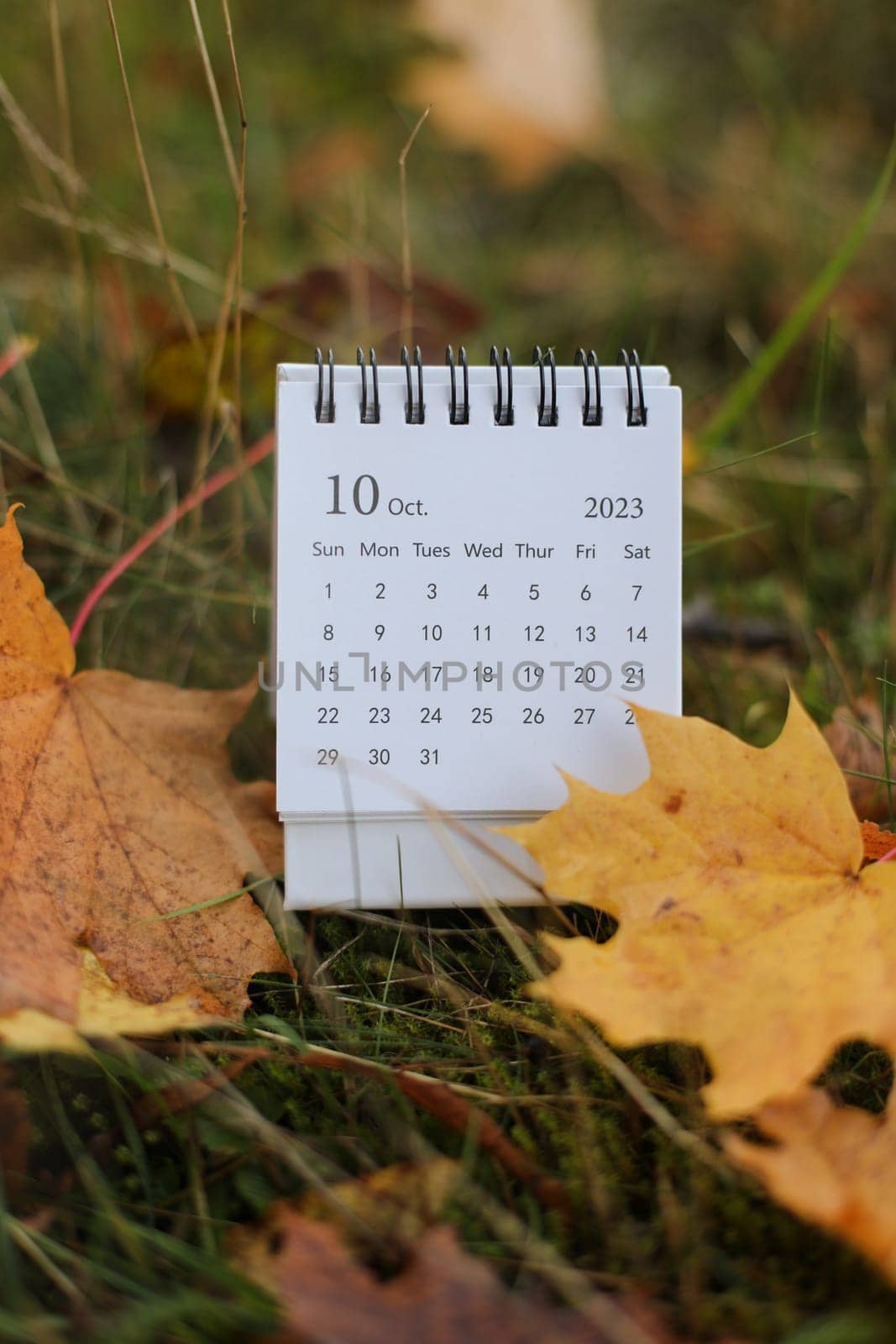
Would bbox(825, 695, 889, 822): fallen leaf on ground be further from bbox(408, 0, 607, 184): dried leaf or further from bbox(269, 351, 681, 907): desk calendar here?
bbox(408, 0, 607, 184): dried leaf

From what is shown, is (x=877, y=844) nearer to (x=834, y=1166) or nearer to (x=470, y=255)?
(x=834, y=1166)

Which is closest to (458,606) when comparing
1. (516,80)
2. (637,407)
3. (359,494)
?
(359,494)

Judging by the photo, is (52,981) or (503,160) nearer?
(52,981)

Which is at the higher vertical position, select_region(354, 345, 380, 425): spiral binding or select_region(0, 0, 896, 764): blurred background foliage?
select_region(0, 0, 896, 764): blurred background foliage

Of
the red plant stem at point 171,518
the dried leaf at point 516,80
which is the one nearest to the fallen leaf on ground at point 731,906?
the red plant stem at point 171,518

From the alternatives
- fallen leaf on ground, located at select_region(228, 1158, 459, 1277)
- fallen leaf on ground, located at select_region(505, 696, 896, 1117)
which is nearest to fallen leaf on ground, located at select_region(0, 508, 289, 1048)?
fallen leaf on ground, located at select_region(228, 1158, 459, 1277)

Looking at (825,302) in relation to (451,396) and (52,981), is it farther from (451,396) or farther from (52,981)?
(52,981)

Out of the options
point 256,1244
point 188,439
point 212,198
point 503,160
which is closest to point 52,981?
point 256,1244
